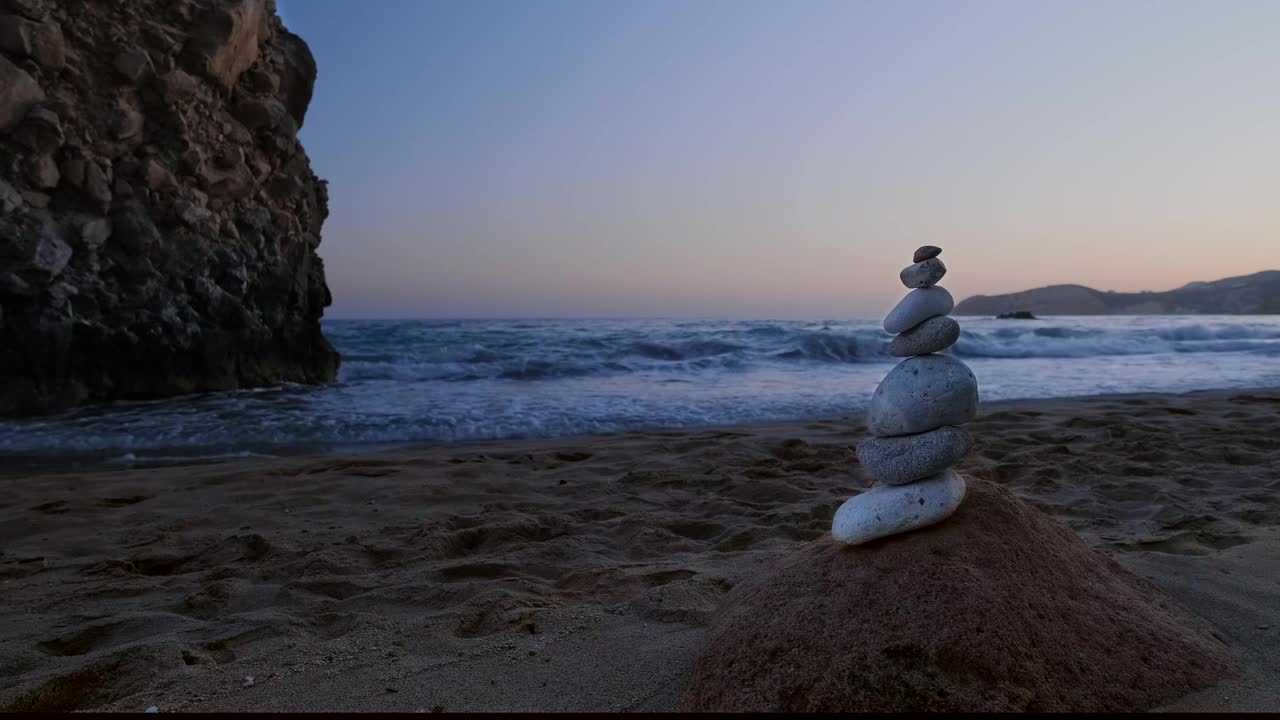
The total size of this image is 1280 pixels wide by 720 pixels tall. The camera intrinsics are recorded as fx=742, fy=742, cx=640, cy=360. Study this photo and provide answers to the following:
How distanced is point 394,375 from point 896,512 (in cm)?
1449

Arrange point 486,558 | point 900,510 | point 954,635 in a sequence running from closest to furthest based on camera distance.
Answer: point 954,635, point 900,510, point 486,558

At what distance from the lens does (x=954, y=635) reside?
6.10 feet

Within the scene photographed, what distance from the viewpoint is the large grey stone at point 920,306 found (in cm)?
240

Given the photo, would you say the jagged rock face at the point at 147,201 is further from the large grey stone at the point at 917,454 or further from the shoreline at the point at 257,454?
the large grey stone at the point at 917,454

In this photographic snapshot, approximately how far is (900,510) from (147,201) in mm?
10874

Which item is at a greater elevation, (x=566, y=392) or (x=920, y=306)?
(x=920, y=306)

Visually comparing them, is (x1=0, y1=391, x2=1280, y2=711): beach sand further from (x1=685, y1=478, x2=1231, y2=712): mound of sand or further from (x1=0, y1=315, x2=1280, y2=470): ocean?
(x1=0, y1=315, x2=1280, y2=470): ocean

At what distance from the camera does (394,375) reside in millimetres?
15469

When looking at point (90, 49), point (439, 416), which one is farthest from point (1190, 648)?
point (90, 49)

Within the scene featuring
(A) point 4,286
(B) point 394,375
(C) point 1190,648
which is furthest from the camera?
(B) point 394,375

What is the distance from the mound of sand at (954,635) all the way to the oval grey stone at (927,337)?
0.52 metres

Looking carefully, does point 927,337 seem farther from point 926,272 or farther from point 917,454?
point 917,454

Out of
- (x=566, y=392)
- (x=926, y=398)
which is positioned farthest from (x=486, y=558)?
(x=566, y=392)

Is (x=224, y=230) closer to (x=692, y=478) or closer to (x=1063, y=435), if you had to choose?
(x=692, y=478)
